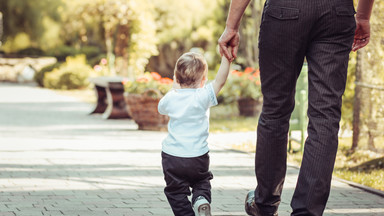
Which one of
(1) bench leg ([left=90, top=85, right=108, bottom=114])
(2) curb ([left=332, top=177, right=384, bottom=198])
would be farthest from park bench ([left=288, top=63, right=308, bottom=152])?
(1) bench leg ([left=90, top=85, right=108, bottom=114])

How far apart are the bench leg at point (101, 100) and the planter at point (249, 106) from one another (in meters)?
2.69

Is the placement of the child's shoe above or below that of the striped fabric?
below

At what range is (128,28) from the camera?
2062 cm

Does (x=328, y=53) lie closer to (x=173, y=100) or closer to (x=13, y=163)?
(x=173, y=100)

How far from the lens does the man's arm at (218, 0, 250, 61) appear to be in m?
3.46

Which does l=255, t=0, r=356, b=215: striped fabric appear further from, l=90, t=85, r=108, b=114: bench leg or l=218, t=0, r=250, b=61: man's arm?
l=90, t=85, r=108, b=114: bench leg

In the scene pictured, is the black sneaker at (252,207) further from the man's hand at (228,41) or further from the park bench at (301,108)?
the park bench at (301,108)

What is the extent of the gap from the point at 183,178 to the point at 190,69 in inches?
23.0

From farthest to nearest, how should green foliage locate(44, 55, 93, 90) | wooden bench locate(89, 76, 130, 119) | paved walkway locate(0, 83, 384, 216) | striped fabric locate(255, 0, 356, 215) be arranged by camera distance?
green foliage locate(44, 55, 93, 90)
wooden bench locate(89, 76, 130, 119)
paved walkway locate(0, 83, 384, 216)
striped fabric locate(255, 0, 356, 215)

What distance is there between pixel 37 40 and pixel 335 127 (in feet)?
108

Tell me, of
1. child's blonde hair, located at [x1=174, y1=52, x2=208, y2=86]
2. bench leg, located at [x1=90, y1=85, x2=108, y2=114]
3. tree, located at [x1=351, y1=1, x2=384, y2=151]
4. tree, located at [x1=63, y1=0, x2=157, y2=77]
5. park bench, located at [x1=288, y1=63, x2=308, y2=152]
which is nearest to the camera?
child's blonde hair, located at [x1=174, y1=52, x2=208, y2=86]

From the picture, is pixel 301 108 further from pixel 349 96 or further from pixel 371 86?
pixel 371 86

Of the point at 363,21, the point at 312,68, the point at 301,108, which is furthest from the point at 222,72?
the point at 301,108

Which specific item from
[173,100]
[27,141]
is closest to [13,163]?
[27,141]
